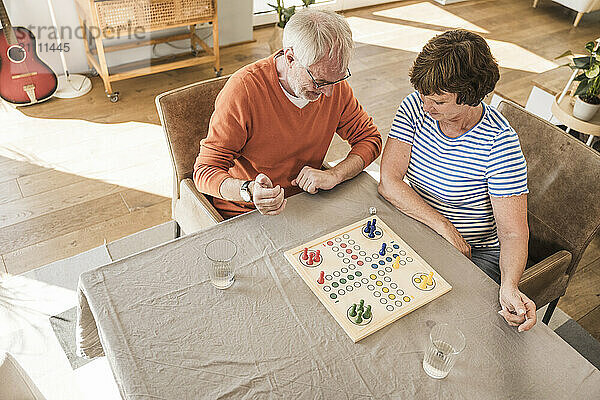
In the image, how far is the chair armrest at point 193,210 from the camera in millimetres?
1652

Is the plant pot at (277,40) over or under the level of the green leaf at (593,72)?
under

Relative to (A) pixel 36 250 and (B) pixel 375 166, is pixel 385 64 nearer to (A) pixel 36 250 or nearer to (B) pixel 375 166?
(B) pixel 375 166

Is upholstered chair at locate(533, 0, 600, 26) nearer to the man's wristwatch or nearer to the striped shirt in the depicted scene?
the striped shirt

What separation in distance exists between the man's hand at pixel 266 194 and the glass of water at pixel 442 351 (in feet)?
1.77

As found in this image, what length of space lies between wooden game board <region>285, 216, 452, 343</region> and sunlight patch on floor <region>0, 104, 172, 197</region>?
57.2 inches

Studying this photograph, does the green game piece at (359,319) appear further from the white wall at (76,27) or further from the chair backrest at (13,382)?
the white wall at (76,27)

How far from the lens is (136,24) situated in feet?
9.98

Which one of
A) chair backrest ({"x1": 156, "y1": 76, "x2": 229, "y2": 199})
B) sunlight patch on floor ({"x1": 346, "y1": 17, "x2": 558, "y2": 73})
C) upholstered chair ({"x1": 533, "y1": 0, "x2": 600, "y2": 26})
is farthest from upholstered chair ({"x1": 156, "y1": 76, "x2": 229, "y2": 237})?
upholstered chair ({"x1": 533, "y1": 0, "x2": 600, "y2": 26})

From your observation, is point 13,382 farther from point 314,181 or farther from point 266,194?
point 314,181

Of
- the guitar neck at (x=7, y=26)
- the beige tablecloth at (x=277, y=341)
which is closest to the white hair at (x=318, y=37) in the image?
the beige tablecloth at (x=277, y=341)

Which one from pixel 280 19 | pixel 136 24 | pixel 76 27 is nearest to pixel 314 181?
pixel 136 24

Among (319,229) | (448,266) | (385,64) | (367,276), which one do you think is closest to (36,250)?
(319,229)

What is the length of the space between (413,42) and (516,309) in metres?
3.39

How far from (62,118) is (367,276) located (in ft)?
8.08
